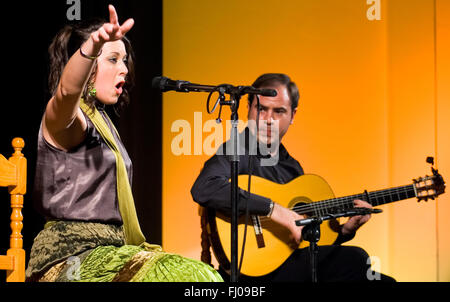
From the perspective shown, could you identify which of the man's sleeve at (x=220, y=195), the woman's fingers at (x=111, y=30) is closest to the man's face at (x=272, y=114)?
the man's sleeve at (x=220, y=195)

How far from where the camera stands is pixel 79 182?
7.50 ft

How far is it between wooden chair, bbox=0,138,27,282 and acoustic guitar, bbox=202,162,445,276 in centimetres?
125

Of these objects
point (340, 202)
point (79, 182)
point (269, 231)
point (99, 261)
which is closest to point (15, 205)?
point (79, 182)

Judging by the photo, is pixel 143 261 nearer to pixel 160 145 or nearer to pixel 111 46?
pixel 111 46

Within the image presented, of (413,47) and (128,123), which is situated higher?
(413,47)

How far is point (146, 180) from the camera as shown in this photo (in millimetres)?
3930

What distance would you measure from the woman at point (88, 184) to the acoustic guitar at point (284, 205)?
0.89 meters

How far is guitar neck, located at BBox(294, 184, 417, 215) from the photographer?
3.44 meters

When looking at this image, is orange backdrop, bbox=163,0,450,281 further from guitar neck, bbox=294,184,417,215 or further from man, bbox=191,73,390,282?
guitar neck, bbox=294,184,417,215

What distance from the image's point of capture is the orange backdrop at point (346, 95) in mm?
4020

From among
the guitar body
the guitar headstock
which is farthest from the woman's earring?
the guitar headstock

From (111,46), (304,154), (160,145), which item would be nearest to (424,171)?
(304,154)

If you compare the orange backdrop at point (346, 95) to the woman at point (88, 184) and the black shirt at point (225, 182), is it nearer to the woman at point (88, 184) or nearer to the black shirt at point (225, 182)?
the black shirt at point (225, 182)
